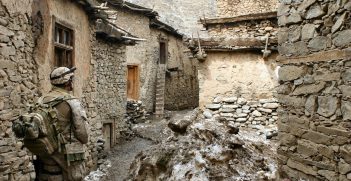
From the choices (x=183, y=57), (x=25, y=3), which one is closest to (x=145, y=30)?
(x=183, y=57)

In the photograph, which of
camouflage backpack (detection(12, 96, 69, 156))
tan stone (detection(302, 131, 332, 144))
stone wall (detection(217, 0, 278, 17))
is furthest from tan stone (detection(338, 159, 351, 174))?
stone wall (detection(217, 0, 278, 17))

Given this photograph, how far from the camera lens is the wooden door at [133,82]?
49.4 ft

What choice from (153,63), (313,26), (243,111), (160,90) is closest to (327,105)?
(313,26)

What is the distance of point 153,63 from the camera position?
16281 millimetres

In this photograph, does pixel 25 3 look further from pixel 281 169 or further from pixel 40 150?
pixel 281 169

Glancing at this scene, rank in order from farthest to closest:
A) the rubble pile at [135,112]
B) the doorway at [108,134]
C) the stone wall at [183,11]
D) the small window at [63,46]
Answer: the stone wall at [183,11] → the rubble pile at [135,112] → the doorway at [108,134] → the small window at [63,46]

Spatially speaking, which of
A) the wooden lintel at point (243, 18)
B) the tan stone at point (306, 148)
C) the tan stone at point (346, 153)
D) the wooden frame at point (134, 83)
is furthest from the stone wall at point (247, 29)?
the tan stone at point (346, 153)

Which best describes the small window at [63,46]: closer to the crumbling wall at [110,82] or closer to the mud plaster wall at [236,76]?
the crumbling wall at [110,82]

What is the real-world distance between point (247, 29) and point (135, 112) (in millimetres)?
5584

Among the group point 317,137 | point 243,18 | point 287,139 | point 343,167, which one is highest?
point 243,18

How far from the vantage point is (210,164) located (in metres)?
4.93

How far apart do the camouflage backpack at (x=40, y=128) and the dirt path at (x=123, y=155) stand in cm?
410

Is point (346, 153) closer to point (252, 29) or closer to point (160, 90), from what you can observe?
point (252, 29)

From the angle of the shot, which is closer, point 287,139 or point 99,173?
point 287,139
